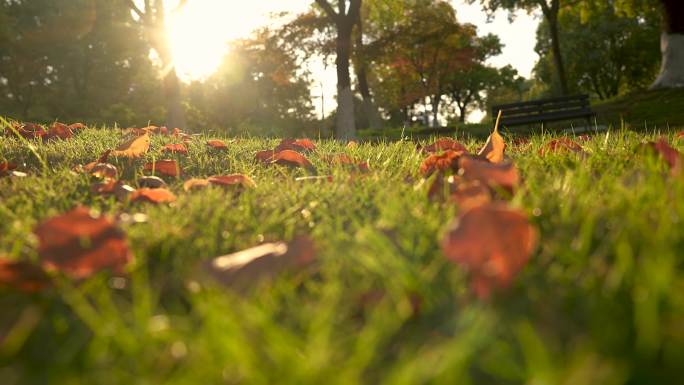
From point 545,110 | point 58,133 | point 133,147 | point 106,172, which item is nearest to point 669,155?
point 106,172

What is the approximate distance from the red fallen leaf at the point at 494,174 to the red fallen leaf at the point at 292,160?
1.16 meters

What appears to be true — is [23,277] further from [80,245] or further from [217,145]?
[217,145]

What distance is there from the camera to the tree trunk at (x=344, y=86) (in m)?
15.8

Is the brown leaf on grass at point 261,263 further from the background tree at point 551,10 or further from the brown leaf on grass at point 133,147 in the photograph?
the background tree at point 551,10

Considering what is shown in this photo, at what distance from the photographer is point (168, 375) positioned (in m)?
0.79

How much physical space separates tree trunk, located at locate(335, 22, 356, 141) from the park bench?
16.3ft

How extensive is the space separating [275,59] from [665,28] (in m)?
13.5

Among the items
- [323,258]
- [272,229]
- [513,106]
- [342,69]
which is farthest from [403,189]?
[342,69]

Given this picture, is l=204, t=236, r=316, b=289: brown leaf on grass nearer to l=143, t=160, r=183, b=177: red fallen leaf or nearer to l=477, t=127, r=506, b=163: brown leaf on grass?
l=477, t=127, r=506, b=163: brown leaf on grass

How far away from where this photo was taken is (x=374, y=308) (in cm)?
96

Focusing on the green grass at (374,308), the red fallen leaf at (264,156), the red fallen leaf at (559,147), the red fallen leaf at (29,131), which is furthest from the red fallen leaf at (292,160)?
the red fallen leaf at (29,131)

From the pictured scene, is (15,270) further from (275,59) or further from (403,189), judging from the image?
(275,59)

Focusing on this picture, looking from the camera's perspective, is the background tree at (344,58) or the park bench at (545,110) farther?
the background tree at (344,58)

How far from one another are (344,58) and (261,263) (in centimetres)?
1529
